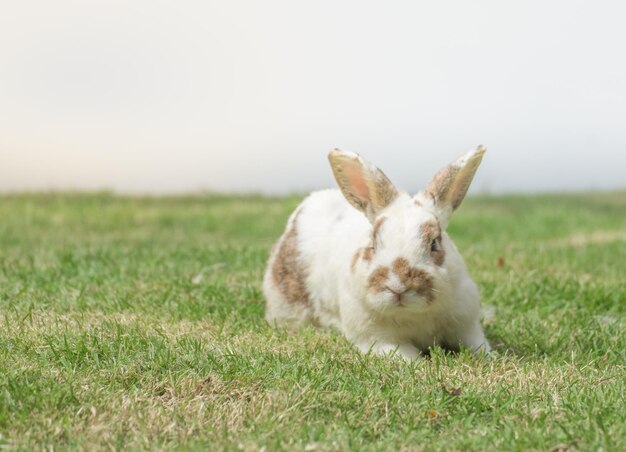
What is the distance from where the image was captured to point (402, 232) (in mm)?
4660

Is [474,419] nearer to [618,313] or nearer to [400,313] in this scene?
[400,313]

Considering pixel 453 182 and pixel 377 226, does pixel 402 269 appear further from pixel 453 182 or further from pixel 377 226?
pixel 453 182

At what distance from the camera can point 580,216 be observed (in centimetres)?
1366

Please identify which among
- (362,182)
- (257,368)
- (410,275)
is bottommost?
(257,368)

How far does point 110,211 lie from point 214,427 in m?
10.3

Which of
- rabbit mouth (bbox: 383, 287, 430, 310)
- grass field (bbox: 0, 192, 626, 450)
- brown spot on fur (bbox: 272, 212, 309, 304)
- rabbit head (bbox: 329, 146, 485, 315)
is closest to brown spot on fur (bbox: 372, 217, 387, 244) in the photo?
rabbit head (bbox: 329, 146, 485, 315)

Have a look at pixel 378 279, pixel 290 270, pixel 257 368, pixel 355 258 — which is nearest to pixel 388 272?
pixel 378 279

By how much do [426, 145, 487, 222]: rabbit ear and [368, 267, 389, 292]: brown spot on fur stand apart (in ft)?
1.75

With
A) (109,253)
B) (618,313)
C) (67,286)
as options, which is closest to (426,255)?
(618,313)

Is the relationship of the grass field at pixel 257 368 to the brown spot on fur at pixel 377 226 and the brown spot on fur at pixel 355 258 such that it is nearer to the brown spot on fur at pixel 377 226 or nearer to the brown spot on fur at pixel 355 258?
the brown spot on fur at pixel 355 258

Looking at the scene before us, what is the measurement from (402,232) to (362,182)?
1.53 ft

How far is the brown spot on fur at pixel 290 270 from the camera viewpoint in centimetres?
569

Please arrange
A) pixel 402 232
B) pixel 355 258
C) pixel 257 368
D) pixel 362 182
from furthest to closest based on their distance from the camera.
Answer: pixel 362 182
pixel 355 258
pixel 402 232
pixel 257 368

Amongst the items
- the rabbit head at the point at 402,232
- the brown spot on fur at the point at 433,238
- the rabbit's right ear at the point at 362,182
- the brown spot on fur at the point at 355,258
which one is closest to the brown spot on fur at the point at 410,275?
the rabbit head at the point at 402,232
